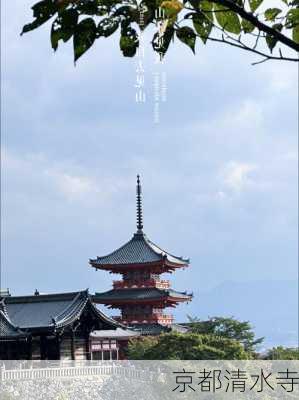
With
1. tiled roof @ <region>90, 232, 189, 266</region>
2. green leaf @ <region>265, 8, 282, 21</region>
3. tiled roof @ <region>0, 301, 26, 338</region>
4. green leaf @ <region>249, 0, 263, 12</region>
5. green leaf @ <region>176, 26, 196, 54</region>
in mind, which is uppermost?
tiled roof @ <region>90, 232, 189, 266</region>

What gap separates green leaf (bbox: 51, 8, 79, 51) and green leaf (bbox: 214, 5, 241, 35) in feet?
1.08

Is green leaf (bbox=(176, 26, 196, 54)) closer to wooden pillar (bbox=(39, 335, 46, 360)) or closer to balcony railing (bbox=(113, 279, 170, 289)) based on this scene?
wooden pillar (bbox=(39, 335, 46, 360))

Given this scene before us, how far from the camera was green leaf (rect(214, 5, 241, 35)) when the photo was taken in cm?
194

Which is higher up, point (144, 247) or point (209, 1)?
point (144, 247)

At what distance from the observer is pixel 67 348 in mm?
34031

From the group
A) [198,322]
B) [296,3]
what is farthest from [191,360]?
[296,3]

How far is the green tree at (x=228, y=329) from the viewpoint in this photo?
3716 centimetres

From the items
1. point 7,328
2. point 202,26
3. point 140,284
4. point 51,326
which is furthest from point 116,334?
point 202,26

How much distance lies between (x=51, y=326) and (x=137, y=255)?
13.3 meters

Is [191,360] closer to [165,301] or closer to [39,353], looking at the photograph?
[39,353]

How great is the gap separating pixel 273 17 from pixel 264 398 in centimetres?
2357

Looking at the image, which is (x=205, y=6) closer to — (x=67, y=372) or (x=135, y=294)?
(x=67, y=372)

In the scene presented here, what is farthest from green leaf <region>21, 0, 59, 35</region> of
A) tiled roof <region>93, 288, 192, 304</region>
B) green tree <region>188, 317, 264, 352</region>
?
tiled roof <region>93, 288, 192, 304</region>

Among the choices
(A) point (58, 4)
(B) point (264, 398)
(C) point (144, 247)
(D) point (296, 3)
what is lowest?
(B) point (264, 398)
